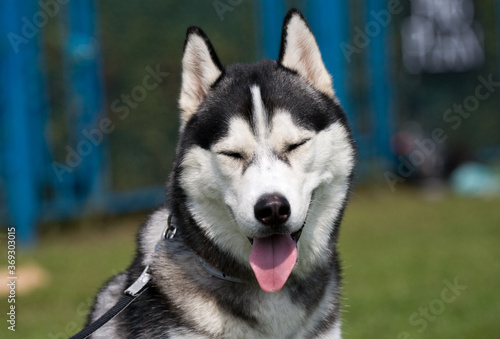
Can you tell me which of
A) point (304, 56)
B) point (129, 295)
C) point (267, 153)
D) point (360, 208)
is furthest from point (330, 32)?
point (129, 295)

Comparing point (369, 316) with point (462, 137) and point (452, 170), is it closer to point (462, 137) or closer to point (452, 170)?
point (452, 170)

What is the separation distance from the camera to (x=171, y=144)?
9.44 metres

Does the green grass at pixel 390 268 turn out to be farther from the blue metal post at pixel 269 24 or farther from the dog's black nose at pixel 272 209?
the blue metal post at pixel 269 24

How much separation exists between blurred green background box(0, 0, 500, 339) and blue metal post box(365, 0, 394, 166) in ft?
0.56

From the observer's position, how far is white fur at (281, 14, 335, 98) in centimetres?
338

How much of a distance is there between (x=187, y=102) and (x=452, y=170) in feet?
27.8

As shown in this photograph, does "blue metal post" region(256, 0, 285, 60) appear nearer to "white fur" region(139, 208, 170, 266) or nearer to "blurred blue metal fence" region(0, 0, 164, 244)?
"blurred blue metal fence" region(0, 0, 164, 244)

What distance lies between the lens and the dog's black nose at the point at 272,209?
288cm

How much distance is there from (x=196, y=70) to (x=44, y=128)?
219 inches

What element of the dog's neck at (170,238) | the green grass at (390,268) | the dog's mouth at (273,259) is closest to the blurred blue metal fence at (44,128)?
the green grass at (390,268)

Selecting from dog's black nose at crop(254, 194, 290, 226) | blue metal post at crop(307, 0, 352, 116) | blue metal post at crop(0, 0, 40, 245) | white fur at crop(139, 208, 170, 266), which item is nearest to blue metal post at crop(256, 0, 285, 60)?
blue metal post at crop(307, 0, 352, 116)

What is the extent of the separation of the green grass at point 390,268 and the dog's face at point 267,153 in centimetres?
143

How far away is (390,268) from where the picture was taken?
728 centimetres

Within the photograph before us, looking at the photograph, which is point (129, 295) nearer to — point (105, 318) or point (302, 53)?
point (105, 318)
